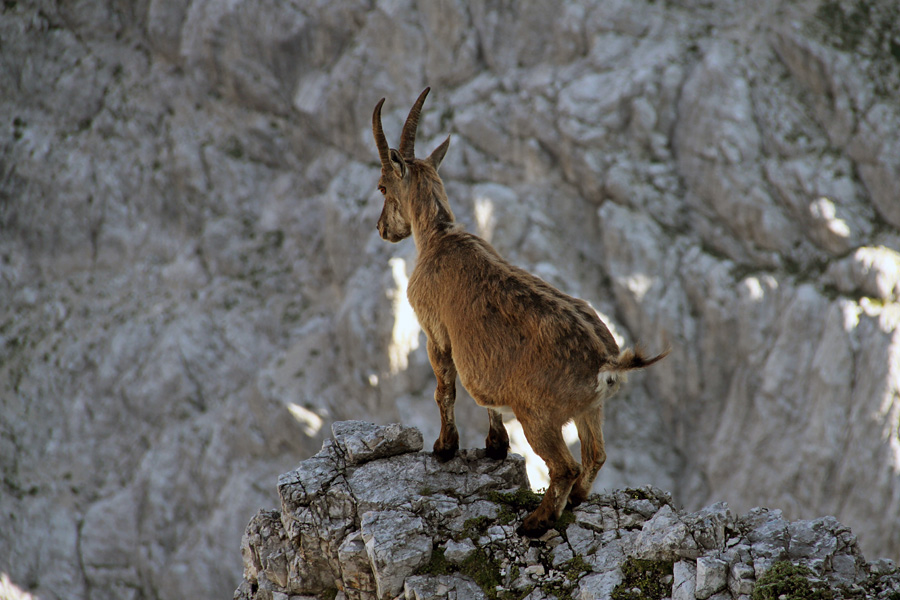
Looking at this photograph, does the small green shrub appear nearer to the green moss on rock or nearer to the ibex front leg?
the green moss on rock

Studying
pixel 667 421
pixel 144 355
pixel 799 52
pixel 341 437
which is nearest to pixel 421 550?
pixel 341 437

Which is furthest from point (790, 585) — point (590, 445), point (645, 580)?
point (590, 445)

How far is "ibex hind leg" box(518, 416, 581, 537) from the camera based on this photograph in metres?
7.50

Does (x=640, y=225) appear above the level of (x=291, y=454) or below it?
above

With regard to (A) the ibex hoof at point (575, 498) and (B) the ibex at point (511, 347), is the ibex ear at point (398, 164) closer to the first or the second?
(B) the ibex at point (511, 347)

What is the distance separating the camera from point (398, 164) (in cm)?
936

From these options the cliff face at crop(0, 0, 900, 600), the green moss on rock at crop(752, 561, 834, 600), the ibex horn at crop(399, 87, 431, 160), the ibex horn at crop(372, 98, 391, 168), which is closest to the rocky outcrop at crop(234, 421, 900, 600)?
the green moss on rock at crop(752, 561, 834, 600)

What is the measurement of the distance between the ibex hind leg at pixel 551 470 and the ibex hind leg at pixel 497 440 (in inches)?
47.5

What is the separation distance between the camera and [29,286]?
38344mm

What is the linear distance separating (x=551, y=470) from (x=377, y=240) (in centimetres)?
2759

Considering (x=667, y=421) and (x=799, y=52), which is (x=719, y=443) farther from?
(x=799, y=52)

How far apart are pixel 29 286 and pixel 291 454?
18.3 meters

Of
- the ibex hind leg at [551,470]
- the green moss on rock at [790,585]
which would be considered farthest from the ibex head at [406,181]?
the green moss on rock at [790,585]

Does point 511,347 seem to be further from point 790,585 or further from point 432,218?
point 790,585
